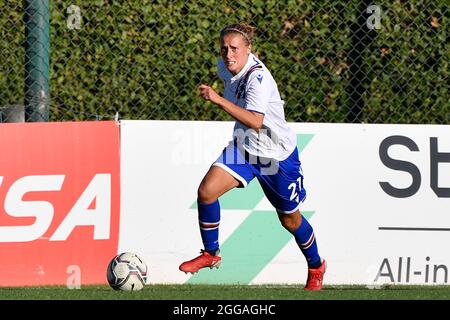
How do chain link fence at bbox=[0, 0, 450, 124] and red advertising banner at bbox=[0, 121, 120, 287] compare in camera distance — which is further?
chain link fence at bbox=[0, 0, 450, 124]

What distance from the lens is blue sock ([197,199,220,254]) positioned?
33.7 ft

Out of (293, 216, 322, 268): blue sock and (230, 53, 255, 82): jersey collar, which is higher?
(230, 53, 255, 82): jersey collar

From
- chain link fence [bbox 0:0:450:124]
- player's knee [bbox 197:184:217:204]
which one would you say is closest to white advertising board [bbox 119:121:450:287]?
chain link fence [bbox 0:0:450:124]

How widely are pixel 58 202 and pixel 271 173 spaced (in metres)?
1.82

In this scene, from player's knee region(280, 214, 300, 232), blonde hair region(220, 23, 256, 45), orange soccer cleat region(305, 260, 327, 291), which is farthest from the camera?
orange soccer cleat region(305, 260, 327, 291)

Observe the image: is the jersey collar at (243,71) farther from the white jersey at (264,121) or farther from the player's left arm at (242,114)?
the player's left arm at (242,114)

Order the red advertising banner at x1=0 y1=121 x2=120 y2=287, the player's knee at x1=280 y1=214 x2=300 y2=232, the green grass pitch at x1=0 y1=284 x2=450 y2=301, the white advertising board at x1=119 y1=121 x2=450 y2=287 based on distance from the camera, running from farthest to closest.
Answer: the white advertising board at x1=119 y1=121 x2=450 y2=287, the red advertising banner at x1=0 y1=121 x2=120 y2=287, the player's knee at x1=280 y1=214 x2=300 y2=232, the green grass pitch at x1=0 y1=284 x2=450 y2=301

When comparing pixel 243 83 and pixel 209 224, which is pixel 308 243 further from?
pixel 243 83

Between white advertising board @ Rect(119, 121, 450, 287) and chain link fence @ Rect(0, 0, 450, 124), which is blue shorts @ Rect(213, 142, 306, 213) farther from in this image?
chain link fence @ Rect(0, 0, 450, 124)

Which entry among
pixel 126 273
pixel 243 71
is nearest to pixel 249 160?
pixel 243 71

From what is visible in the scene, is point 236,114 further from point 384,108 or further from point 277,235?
point 384,108

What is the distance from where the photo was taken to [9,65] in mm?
11391

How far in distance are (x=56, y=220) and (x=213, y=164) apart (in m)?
1.48
